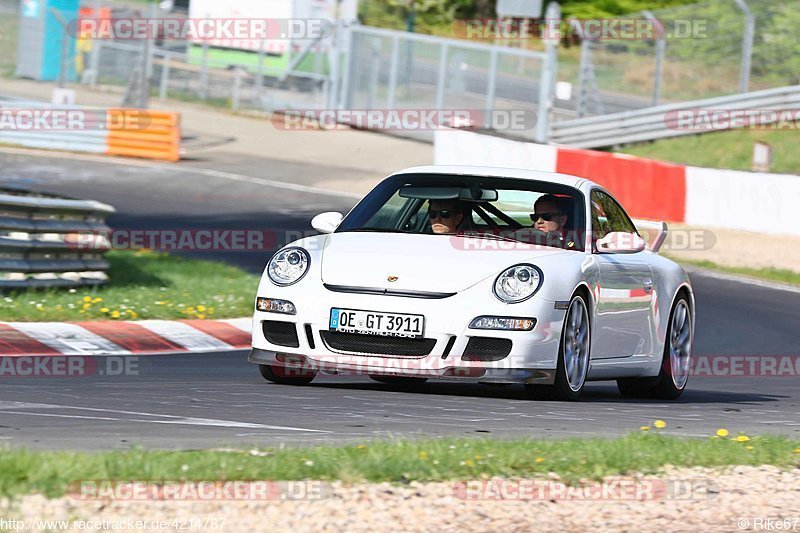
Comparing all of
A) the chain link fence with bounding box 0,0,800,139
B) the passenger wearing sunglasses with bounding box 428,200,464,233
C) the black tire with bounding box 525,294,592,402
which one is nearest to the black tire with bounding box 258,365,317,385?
the passenger wearing sunglasses with bounding box 428,200,464,233

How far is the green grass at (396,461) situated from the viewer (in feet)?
16.8

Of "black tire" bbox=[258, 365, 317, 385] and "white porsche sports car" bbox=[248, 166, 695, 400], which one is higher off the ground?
"white porsche sports car" bbox=[248, 166, 695, 400]

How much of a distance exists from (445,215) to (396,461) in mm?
3623

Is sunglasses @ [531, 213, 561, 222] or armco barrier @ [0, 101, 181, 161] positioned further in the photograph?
armco barrier @ [0, 101, 181, 161]

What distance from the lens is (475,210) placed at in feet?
30.3

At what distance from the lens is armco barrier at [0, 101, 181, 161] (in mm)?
28672

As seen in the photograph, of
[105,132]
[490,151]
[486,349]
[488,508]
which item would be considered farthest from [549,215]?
[105,132]

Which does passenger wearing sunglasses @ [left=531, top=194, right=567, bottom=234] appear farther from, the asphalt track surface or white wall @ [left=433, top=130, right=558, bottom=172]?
white wall @ [left=433, top=130, right=558, bottom=172]

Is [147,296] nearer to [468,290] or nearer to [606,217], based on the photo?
[606,217]

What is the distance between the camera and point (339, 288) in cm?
822

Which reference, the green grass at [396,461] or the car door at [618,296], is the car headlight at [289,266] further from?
the green grass at [396,461]

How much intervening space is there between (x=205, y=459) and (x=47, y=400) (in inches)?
90.1

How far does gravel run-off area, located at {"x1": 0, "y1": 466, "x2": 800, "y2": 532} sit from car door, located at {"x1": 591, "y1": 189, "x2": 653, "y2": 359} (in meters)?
2.79

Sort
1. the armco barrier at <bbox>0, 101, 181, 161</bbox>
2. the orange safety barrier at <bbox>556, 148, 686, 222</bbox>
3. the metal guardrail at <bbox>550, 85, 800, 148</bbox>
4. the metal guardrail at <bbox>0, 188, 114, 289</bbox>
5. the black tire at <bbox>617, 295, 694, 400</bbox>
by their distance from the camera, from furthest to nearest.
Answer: the metal guardrail at <bbox>550, 85, 800, 148</bbox>, the armco barrier at <bbox>0, 101, 181, 161</bbox>, the orange safety barrier at <bbox>556, 148, 686, 222</bbox>, the metal guardrail at <bbox>0, 188, 114, 289</bbox>, the black tire at <bbox>617, 295, 694, 400</bbox>
